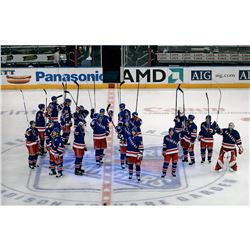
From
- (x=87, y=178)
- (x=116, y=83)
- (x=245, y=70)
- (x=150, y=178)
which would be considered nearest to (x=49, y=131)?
(x=87, y=178)

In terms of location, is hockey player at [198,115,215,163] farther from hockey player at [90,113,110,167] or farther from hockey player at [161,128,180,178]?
hockey player at [90,113,110,167]

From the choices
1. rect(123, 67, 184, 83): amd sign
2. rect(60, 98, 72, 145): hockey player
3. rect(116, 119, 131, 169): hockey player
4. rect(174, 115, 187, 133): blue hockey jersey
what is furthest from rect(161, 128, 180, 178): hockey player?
rect(123, 67, 184, 83): amd sign

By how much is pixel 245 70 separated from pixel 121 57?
383 centimetres

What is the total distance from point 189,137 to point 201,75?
23.2 feet

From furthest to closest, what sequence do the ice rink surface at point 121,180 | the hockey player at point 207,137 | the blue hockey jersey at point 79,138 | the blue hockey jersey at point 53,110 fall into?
the blue hockey jersey at point 53,110 → the hockey player at point 207,137 → the blue hockey jersey at point 79,138 → the ice rink surface at point 121,180

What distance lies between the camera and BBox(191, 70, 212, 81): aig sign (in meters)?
16.5

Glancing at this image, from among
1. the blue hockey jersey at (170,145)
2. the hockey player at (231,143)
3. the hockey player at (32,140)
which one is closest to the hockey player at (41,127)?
the hockey player at (32,140)

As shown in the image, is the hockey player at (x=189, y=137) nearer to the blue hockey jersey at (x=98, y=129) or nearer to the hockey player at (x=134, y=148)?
the hockey player at (x=134, y=148)

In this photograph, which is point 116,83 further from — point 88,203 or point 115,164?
point 88,203

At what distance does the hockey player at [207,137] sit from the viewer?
9562 millimetres

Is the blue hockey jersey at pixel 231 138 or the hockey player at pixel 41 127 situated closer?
the blue hockey jersey at pixel 231 138

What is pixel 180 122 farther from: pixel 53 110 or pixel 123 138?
pixel 53 110

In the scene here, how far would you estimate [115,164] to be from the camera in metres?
9.85

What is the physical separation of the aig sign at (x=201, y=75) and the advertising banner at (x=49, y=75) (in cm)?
278
